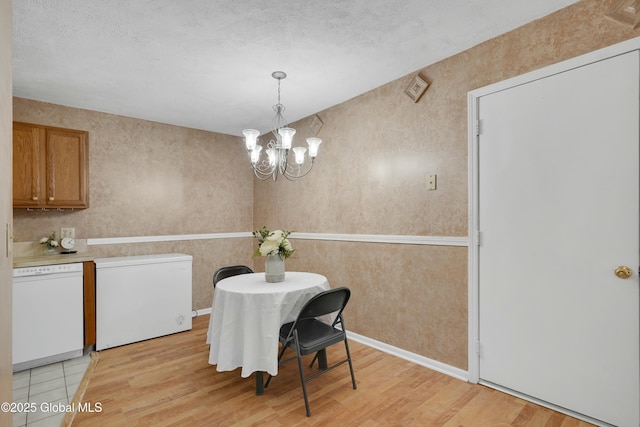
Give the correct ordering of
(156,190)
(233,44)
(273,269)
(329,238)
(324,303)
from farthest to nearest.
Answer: (156,190)
(329,238)
(273,269)
(233,44)
(324,303)

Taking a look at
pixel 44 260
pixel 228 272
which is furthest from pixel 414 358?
pixel 44 260

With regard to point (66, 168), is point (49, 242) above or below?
below

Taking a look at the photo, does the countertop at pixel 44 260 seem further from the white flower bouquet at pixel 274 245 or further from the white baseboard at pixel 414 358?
the white baseboard at pixel 414 358

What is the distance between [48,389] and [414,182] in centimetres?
358

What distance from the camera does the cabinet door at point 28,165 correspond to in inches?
123

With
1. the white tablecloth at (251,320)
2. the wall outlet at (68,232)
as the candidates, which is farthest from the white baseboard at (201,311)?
the white tablecloth at (251,320)

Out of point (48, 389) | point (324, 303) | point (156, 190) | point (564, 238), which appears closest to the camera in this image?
point (564, 238)

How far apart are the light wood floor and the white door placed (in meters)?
0.28

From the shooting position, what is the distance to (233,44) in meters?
2.45

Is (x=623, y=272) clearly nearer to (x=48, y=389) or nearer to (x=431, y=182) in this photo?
(x=431, y=182)

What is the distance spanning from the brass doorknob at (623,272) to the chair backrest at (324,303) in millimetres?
1670

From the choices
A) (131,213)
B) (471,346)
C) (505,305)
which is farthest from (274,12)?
(131,213)

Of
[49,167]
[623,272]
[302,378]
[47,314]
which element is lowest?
[302,378]

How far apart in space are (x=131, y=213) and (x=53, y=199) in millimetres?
843
